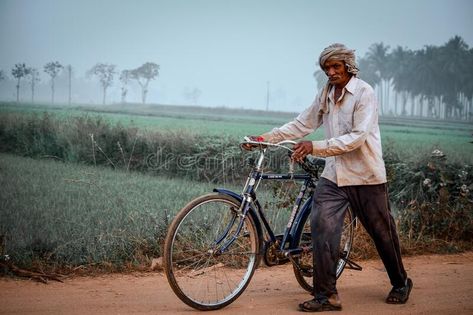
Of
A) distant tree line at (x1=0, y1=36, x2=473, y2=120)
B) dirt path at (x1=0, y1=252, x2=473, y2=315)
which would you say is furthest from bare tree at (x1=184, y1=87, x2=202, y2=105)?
dirt path at (x1=0, y1=252, x2=473, y2=315)

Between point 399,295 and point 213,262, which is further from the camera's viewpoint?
point 213,262

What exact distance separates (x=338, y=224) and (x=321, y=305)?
0.64m

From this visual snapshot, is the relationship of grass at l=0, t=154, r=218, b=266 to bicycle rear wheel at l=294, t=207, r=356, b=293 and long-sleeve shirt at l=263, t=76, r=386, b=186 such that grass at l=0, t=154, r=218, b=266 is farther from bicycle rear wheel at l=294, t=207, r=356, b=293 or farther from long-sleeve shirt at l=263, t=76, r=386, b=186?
long-sleeve shirt at l=263, t=76, r=386, b=186

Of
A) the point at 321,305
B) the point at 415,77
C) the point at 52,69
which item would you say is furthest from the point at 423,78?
the point at 321,305

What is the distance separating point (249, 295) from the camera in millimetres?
5219

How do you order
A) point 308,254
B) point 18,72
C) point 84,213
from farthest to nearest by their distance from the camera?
point 18,72 → point 84,213 → point 308,254

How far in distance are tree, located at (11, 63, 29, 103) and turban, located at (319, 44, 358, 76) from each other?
6.52m

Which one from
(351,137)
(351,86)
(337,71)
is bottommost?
(351,137)

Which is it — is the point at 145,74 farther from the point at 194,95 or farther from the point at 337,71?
the point at 337,71

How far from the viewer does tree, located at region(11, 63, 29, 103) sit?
969cm

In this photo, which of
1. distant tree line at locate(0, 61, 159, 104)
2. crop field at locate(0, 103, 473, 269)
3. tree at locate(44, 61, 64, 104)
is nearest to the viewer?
crop field at locate(0, 103, 473, 269)

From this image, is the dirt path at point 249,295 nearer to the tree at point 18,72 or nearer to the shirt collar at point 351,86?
the shirt collar at point 351,86

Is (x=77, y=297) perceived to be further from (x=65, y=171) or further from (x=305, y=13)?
(x=305, y=13)

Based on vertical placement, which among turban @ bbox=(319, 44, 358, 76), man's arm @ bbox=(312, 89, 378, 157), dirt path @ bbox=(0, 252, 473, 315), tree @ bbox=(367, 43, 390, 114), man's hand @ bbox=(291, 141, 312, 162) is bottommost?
dirt path @ bbox=(0, 252, 473, 315)
